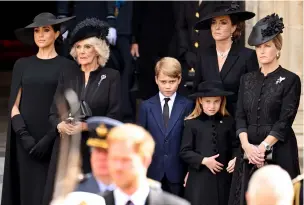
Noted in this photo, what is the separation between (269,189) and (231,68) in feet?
11.3

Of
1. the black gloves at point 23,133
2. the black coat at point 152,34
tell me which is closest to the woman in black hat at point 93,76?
the black gloves at point 23,133

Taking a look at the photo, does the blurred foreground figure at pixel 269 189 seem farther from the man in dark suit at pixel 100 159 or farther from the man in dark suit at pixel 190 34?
the man in dark suit at pixel 190 34

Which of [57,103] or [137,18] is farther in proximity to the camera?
[137,18]

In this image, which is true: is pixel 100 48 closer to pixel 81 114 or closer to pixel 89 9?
pixel 81 114

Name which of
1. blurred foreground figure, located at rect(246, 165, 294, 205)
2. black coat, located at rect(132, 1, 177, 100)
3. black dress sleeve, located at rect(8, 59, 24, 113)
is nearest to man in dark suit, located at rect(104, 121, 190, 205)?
blurred foreground figure, located at rect(246, 165, 294, 205)

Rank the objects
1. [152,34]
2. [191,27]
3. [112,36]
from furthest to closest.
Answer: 1. [152,34]
2. [112,36]
3. [191,27]

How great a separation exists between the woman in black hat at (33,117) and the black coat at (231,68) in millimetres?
997

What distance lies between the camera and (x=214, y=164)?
696 cm

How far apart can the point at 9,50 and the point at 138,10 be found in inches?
218

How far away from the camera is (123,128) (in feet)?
12.7

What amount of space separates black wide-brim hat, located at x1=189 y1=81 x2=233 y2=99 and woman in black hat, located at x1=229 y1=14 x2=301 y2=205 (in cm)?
19

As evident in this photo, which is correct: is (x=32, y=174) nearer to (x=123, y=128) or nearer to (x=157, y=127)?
(x=157, y=127)

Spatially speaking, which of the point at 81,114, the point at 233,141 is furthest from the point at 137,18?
the point at 81,114

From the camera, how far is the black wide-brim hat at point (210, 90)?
6.95 metres
